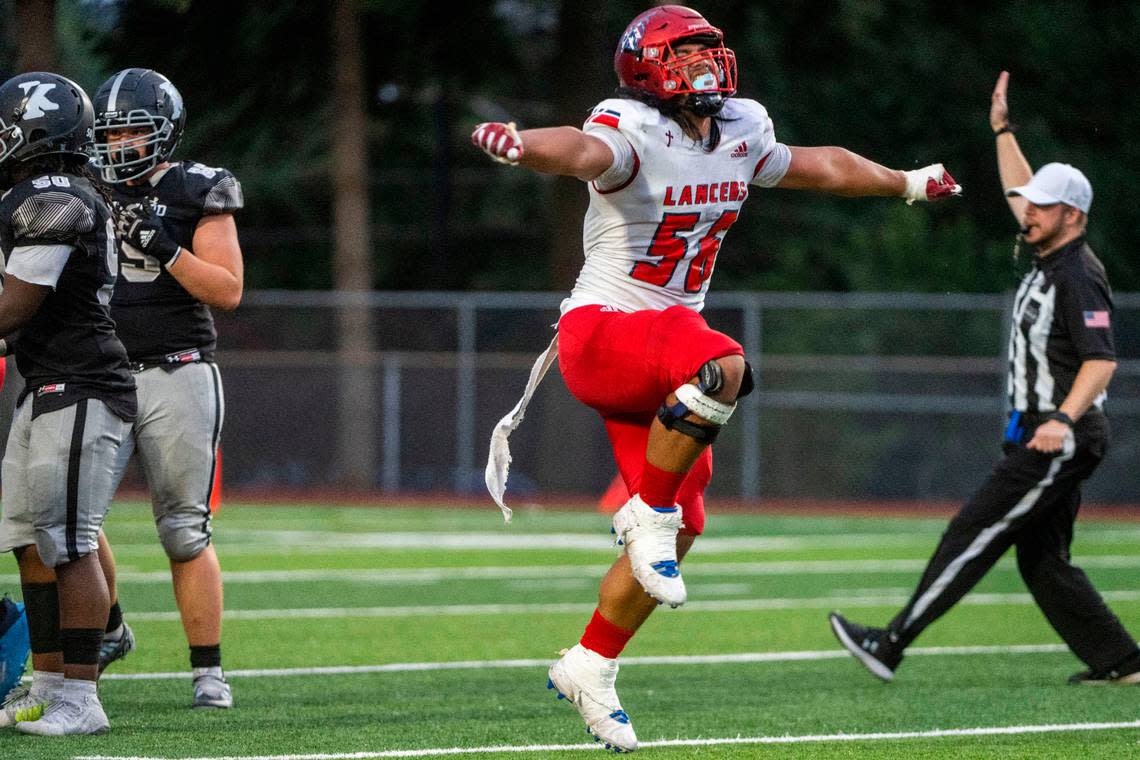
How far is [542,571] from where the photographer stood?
41.3 ft

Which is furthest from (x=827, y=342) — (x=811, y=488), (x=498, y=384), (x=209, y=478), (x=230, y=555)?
(x=209, y=478)

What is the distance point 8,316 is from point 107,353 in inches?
17.1

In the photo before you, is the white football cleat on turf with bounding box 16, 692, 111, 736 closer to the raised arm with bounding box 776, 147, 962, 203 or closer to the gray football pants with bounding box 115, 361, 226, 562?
the gray football pants with bounding box 115, 361, 226, 562

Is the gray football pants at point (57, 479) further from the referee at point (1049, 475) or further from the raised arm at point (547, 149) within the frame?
the referee at point (1049, 475)

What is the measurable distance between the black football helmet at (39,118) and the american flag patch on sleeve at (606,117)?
1.72 m

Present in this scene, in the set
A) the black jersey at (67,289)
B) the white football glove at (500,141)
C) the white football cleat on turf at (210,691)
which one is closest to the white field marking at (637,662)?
the white football cleat on turf at (210,691)

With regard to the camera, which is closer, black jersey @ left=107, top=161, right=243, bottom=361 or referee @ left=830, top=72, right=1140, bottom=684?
black jersey @ left=107, top=161, right=243, bottom=361

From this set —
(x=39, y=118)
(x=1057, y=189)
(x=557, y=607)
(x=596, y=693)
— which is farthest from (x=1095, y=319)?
(x=39, y=118)

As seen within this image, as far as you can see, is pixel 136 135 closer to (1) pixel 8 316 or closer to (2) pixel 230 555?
(1) pixel 8 316

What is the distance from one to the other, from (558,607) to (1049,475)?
3748mm

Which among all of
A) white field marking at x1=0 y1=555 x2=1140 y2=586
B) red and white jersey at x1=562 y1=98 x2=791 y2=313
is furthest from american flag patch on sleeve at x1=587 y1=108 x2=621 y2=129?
white field marking at x1=0 y1=555 x2=1140 y2=586

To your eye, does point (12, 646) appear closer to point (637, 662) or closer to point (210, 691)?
point (210, 691)

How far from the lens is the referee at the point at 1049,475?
7418 millimetres

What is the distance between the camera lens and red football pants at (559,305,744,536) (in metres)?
5.24
